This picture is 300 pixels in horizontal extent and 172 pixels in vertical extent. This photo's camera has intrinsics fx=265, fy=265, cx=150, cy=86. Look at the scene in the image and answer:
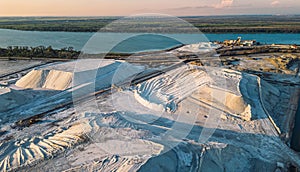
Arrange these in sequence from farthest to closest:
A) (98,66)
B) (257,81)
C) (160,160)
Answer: (98,66) → (257,81) → (160,160)

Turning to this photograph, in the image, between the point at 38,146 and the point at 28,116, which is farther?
the point at 28,116

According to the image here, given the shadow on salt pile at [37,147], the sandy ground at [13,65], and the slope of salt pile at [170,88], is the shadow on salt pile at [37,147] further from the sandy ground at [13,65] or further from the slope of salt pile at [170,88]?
the sandy ground at [13,65]

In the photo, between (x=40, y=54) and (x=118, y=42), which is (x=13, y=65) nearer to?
(x=40, y=54)

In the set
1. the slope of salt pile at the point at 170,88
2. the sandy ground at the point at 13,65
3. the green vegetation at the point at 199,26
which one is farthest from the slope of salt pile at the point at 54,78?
the green vegetation at the point at 199,26

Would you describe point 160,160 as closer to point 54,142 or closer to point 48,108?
point 54,142

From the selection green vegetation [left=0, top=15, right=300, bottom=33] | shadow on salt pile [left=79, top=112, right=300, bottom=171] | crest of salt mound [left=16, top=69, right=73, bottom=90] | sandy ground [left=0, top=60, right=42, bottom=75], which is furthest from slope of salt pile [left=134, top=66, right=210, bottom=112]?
green vegetation [left=0, top=15, right=300, bottom=33]

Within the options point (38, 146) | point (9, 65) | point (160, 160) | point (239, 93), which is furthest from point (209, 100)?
point (9, 65)

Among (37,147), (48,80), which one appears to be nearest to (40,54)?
(48,80)

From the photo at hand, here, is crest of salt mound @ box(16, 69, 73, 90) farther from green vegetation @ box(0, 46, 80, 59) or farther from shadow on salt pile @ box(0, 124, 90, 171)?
green vegetation @ box(0, 46, 80, 59)
